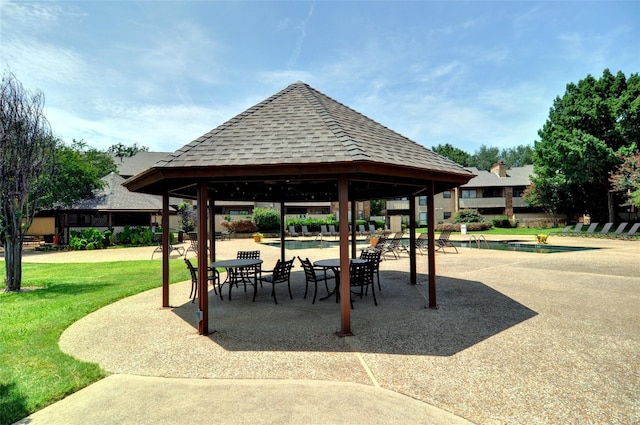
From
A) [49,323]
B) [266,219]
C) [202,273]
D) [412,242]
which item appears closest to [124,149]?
[266,219]

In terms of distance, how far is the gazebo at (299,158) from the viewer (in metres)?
5.54

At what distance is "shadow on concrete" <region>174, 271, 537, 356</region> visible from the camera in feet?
16.9

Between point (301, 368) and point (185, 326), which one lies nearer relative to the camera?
point (301, 368)

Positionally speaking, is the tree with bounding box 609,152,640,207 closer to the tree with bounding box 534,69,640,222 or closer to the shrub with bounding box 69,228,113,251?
the tree with bounding box 534,69,640,222

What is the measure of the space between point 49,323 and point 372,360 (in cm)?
621

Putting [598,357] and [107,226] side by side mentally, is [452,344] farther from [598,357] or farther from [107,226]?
[107,226]

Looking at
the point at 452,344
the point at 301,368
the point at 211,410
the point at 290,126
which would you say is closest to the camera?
the point at 211,410

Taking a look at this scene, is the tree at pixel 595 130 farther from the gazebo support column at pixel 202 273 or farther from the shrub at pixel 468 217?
the gazebo support column at pixel 202 273

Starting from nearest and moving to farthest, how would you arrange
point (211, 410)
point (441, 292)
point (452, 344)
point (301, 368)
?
point (211, 410) < point (301, 368) < point (452, 344) < point (441, 292)

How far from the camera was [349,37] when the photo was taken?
38.0ft

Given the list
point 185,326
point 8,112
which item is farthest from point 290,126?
point 8,112

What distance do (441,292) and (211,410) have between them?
6762 mm

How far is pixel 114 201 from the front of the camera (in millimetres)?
27531

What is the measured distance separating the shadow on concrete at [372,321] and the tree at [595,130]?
30.5 metres
